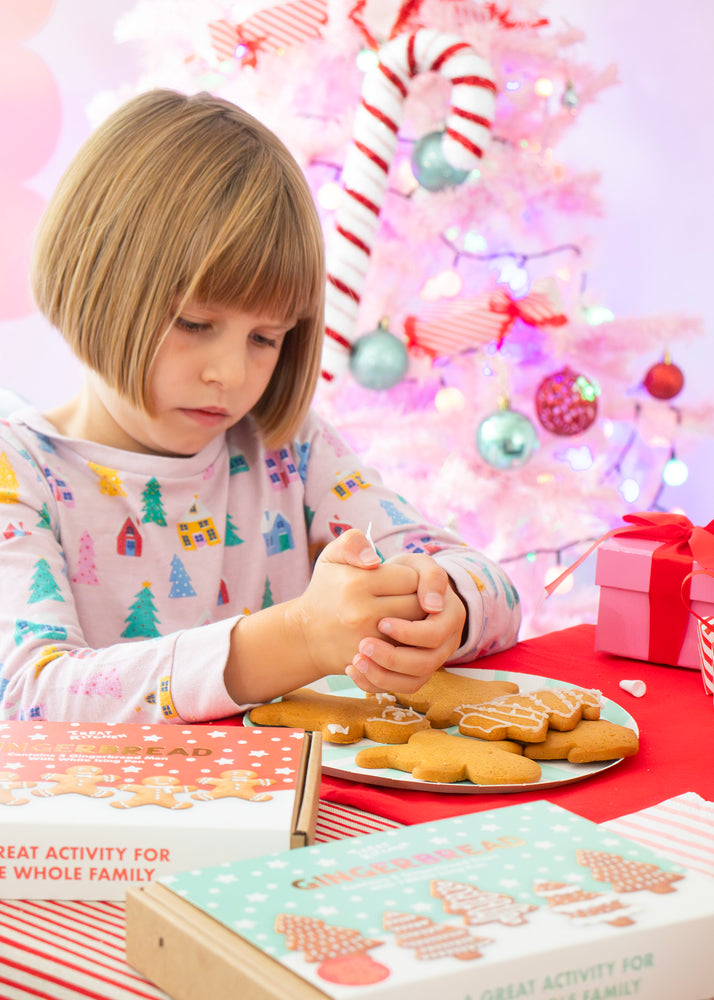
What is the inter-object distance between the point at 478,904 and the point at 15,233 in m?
2.90

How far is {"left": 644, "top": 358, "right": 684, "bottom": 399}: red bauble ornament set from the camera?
2.87 meters

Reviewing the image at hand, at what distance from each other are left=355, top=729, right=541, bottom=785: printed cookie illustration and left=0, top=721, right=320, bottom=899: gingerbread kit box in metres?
0.09

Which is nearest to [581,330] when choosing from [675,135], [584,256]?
[584,256]

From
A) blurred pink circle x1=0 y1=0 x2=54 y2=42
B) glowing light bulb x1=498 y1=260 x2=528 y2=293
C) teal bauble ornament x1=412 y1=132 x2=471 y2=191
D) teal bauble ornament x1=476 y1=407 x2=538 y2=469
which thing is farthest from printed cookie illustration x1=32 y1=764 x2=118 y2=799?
blurred pink circle x1=0 y1=0 x2=54 y2=42

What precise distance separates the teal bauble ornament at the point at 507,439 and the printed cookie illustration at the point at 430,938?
226 centimetres

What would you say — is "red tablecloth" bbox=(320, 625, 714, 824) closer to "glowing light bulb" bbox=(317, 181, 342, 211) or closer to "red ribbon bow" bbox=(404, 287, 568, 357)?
"red ribbon bow" bbox=(404, 287, 568, 357)

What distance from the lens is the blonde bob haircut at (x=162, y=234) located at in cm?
100

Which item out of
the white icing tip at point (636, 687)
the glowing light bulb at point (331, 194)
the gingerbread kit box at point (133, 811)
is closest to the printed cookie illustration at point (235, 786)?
the gingerbread kit box at point (133, 811)

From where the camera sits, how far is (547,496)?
9.15 feet

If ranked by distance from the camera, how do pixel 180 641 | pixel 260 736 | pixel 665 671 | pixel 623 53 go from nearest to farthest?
1. pixel 260 736
2. pixel 180 641
3. pixel 665 671
4. pixel 623 53

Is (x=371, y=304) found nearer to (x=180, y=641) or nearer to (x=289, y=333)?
(x=289, y=333)

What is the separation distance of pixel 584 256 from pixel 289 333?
192cm

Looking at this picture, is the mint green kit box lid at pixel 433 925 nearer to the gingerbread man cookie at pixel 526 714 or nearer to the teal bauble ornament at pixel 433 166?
the gingerbread man cookie at pixel 526 714

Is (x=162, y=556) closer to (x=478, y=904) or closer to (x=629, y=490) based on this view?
(x=478, y=904)
